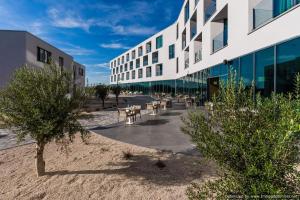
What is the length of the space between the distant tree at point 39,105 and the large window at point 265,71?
8.97 meters

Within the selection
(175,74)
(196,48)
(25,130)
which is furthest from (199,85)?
(25,130)

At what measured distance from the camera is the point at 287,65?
8820mm

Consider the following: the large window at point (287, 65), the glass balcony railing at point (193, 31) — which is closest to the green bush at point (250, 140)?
the large window at point (287, 65)

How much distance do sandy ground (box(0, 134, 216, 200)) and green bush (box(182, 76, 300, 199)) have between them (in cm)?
208

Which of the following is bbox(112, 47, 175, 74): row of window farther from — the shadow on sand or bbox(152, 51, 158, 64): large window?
the shadow on sand

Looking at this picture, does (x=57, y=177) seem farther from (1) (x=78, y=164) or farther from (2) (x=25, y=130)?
(2) (x=25, y=130)

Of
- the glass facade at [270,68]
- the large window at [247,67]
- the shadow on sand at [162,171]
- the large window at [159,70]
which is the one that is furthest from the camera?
the large window at [159,70]

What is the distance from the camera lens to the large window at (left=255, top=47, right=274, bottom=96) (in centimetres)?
992

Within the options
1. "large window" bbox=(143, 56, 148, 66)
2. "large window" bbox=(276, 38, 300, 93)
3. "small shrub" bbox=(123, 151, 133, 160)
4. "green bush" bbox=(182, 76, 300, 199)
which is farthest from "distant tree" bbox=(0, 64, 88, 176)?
"large window" bbox=(143, 56, 148, 66)

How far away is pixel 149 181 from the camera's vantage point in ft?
17.0

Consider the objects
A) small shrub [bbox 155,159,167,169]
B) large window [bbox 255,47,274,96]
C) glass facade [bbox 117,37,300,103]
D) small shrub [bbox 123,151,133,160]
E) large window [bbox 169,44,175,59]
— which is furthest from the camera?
large window [bbox 169,44,175,59]

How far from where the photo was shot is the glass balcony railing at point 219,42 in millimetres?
16600

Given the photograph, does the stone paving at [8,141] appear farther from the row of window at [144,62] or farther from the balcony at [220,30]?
the row of window at [144,62]

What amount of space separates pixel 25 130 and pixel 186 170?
4.27 m
